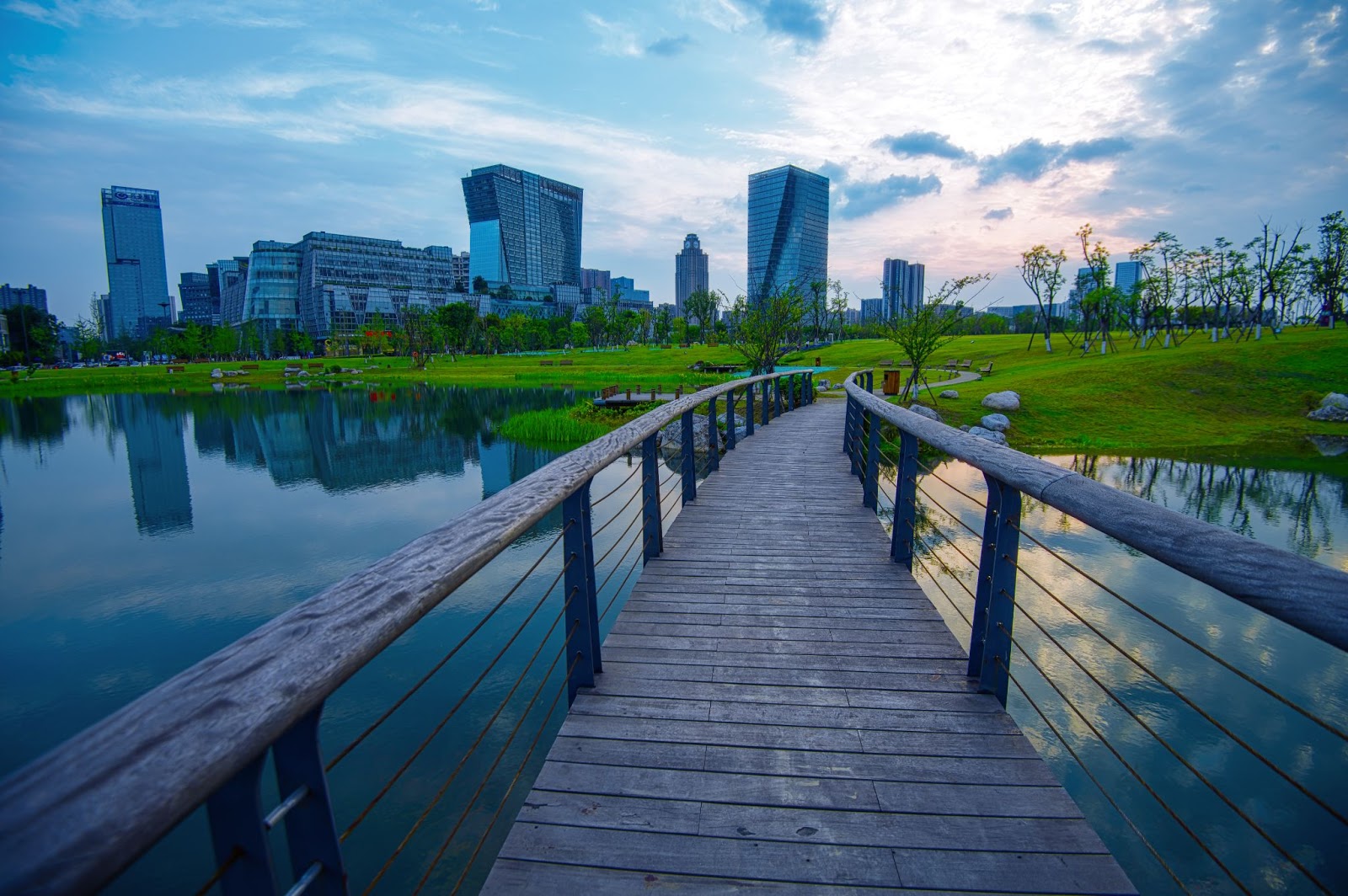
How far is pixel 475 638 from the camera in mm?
8516

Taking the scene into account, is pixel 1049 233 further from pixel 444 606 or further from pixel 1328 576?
pixel 1328 576

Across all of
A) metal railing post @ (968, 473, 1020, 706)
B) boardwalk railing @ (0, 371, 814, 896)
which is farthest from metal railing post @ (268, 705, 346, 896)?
metal railing post @ (968, 473, 1020, 706)

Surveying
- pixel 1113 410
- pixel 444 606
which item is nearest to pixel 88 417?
pixel 444 606

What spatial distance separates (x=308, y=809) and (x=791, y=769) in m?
1.68

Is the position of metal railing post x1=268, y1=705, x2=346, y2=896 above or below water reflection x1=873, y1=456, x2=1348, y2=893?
above

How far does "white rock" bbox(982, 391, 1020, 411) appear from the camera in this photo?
19.4m

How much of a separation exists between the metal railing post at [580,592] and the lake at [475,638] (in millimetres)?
538

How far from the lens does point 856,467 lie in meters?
7.60

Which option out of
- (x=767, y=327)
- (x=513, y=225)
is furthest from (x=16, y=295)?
(x=767, y=327)

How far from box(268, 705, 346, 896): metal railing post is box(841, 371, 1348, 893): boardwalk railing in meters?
1.44

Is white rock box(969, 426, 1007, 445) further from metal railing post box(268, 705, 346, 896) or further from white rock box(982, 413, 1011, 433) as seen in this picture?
metal railing post box(268, 705, 346, 896)

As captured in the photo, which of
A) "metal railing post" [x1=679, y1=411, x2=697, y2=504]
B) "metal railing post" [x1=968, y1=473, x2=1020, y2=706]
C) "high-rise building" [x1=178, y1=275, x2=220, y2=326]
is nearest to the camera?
"metal railing post" [x1=968, y1=473, x2=1020, y2=706]

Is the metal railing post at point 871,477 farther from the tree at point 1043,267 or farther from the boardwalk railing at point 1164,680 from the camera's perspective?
the tree at point 1043,267

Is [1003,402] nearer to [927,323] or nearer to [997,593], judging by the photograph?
[927,323]
